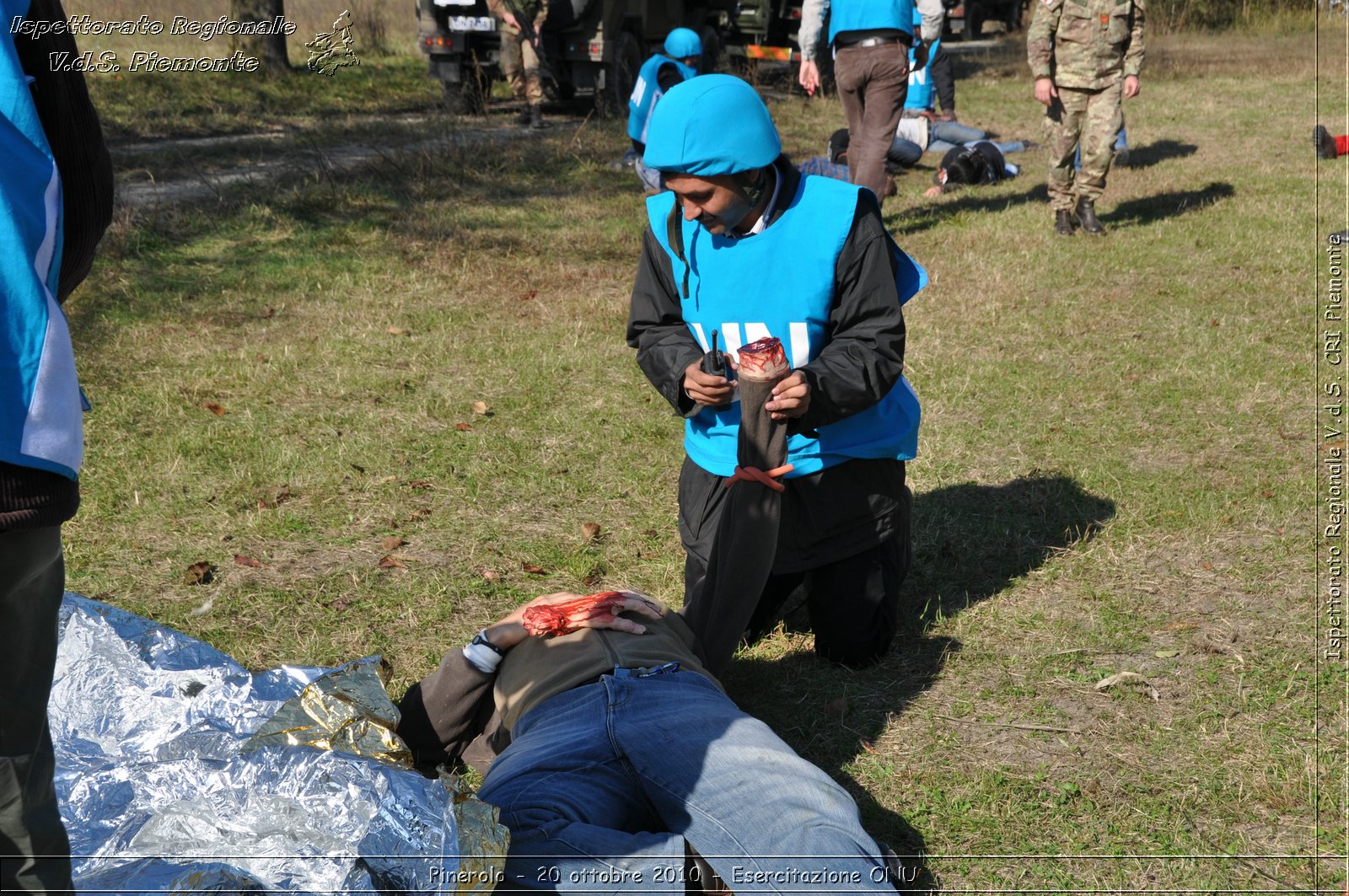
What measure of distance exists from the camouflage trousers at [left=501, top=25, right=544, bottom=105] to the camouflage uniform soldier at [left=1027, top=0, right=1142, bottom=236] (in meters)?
6.80

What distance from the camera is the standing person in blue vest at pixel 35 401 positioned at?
5.55ft

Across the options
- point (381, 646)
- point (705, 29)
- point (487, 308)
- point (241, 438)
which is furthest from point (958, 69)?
point (381, 646)

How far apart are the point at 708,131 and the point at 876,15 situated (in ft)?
19.1

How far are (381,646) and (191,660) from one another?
837 millimetres

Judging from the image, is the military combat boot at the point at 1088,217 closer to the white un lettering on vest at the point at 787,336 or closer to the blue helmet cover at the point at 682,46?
the blue helmet cover at the point at 682,46

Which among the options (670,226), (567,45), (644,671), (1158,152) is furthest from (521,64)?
(644,671)

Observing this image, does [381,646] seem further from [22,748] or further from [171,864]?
[22,748]

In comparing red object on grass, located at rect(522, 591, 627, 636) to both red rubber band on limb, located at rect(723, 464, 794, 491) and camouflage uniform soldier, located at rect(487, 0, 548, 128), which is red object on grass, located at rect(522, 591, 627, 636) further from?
camouflage uniform soldier, located at rect(487, 0, 548, 128)

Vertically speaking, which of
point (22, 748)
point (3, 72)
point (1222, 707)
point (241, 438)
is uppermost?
point (3, 72)

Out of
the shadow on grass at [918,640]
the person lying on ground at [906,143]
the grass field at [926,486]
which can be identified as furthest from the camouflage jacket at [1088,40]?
the shadow on grass at [918,640]

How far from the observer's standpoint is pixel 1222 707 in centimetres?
345

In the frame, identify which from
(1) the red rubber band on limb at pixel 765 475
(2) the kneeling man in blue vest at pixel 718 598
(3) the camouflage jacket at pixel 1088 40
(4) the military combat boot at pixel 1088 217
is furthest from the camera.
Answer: (4) the military combat boot at pixel 1088 217

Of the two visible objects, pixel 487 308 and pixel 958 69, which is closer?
pixel 487 308

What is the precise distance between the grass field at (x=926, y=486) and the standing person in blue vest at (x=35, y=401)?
1.95 meters
